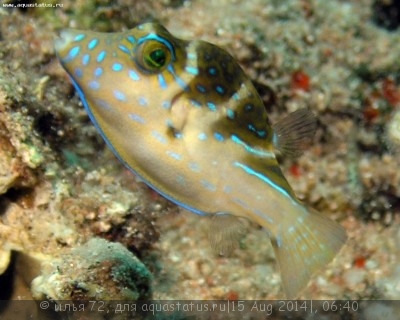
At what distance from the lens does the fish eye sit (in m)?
2.06

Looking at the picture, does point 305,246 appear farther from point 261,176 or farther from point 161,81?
point 161,81

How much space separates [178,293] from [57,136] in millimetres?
1721

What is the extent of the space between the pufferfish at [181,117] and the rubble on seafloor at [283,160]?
1.20 m

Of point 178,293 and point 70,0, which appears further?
point 70,0

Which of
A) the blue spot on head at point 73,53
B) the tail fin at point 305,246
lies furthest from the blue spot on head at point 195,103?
the tail fin at point 305,246

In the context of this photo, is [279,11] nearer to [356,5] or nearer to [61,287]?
[356,5]

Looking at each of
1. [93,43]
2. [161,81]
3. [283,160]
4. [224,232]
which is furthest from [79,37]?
[283,160]

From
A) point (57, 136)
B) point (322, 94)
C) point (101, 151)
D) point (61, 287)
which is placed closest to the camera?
point (61, 287)

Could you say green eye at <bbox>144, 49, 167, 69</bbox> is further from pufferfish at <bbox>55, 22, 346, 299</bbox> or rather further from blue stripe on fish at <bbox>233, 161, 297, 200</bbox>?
blue stripe on fish at <bbox>233, 161, 297, 200</bbox>

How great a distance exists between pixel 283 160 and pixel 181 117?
256cm

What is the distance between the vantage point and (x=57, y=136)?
12.7ft

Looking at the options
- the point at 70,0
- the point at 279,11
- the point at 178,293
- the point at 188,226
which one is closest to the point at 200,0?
the point at 279,11

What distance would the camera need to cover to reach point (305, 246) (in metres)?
2.39

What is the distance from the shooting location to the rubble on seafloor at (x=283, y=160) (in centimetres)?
326
